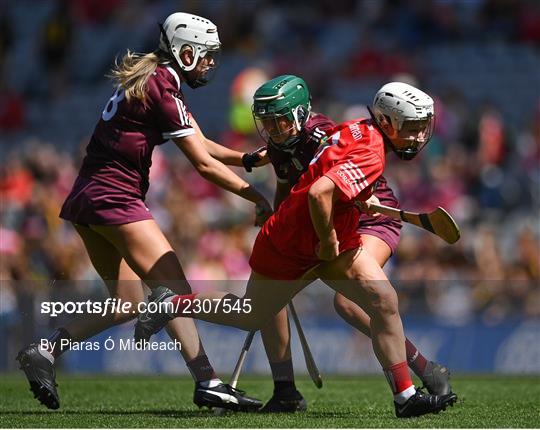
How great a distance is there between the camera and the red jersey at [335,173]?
752 centimetres

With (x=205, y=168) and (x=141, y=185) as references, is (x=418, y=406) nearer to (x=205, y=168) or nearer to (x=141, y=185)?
(x=205, y=168)

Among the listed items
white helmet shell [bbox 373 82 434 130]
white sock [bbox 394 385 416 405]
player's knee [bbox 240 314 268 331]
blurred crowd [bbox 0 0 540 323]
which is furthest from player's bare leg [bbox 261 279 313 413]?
blurred crowd [bbox 0 0 540 323]

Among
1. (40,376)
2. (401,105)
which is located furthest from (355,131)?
(40,376)

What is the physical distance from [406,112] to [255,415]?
6.79 ft

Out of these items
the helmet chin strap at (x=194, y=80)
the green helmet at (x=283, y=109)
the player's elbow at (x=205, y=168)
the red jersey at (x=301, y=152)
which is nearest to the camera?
the green helmet at (x=283, y=109)

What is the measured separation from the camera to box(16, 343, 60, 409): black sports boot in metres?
8.04

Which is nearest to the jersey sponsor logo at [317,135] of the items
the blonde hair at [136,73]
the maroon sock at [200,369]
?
the blonde hair at [136,73]

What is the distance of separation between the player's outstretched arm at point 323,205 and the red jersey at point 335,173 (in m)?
0.07

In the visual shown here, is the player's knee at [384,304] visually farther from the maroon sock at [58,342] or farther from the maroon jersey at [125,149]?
the maroon sock at [58,342]

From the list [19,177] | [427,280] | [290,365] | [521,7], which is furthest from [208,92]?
[290,365]

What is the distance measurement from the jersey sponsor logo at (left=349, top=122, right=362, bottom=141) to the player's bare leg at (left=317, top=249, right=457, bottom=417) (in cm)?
66

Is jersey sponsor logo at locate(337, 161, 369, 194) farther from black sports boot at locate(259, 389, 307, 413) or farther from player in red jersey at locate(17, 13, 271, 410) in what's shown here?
black sports boot at locate(259, 389, 307, 413)

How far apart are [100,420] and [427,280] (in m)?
6.87

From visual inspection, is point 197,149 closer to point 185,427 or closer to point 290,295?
point 290,295
